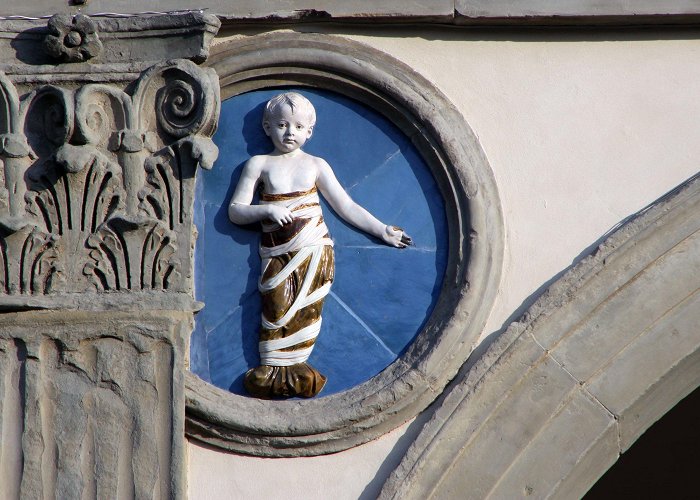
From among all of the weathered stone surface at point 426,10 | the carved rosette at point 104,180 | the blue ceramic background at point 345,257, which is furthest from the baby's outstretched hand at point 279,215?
the weathered stone surface at point 426,10

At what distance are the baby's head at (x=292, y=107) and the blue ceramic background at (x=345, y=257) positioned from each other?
38 millimetres

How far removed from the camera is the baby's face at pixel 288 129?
13.1ft

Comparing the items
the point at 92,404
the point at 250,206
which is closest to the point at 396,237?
the point at 250,206

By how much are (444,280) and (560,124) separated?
0.57 m

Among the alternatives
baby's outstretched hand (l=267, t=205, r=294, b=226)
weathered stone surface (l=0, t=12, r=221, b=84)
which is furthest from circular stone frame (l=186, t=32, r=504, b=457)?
baby's outstretched hand (l=267, t=205, r=294, b=226)

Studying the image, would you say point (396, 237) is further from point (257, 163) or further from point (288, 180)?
Result: point (257, 163)

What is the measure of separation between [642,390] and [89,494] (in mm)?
1545

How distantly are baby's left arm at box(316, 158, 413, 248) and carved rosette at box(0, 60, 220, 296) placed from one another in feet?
1.08

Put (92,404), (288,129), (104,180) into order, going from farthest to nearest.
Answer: (288,129) → (104,180) → (92,404)

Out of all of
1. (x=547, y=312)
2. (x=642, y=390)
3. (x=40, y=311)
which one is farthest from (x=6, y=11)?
(x=642, y=390)

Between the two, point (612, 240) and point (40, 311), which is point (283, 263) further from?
point (612, 240)

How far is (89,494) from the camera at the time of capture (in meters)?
3.72

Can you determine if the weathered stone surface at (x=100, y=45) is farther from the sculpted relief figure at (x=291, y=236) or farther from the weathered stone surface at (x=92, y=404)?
the weathered stone surface at (x=92, y=404)

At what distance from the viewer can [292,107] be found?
3.99 meters
